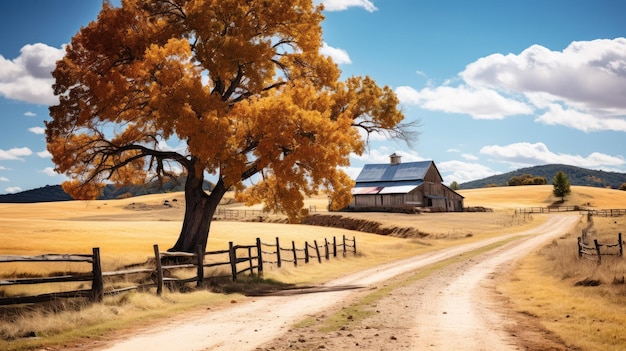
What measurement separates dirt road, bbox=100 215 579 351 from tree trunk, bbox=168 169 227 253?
7.82m

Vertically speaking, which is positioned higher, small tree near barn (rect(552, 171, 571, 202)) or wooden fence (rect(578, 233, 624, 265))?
small tree near barn (rect(552, 171, 571, 202))

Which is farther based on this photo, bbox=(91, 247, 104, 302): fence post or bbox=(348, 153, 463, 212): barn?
bbox=(348, 153, 463, 212): barn

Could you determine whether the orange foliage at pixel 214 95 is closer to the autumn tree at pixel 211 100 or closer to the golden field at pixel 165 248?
the autumn tree at pixel 211 100

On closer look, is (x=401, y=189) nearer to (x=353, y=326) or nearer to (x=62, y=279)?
(x=62, y=279)

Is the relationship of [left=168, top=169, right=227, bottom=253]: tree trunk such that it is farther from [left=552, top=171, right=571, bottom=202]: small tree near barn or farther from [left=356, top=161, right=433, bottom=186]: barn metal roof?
[left=552, top=171, right=571, bottom=202]: small tree near barn

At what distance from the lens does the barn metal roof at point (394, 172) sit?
278 ft

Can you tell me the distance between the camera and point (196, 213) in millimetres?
23797

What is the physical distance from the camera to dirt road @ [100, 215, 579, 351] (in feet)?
30.1

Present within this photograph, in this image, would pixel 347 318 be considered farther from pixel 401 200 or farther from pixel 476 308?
pixel 401 200

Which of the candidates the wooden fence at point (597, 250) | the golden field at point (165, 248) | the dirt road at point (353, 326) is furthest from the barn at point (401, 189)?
the dirt road at point (353, 326)

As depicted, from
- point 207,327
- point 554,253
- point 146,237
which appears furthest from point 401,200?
point 207,327

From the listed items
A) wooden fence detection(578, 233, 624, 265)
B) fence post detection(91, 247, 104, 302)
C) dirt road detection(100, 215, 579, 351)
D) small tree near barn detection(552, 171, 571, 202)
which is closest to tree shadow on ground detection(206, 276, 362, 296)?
dirt road detection(100, 215, 579, 351)

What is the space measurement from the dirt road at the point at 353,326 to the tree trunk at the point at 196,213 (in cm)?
782

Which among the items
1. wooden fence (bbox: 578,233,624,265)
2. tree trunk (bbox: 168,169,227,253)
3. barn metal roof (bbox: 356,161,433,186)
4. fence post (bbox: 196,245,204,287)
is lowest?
wooden fence (bbox: 578,233,624,265)
